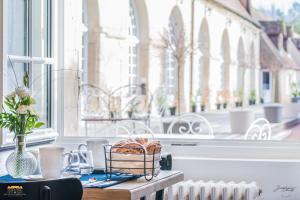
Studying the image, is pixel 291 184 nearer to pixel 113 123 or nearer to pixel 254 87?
pixel 254 87

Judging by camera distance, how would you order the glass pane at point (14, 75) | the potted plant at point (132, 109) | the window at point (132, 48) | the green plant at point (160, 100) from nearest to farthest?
the glass pane at point (14, 75)
the potted plant at point (132, 109)
the green plant at point (160, 100)
the window at point (132, 48)

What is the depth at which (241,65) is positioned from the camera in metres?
7.44

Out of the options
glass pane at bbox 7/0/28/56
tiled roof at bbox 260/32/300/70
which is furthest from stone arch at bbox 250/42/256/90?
glass pane at bbox 7/0/28/56

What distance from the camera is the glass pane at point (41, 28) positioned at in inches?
193

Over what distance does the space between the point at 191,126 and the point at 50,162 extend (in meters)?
2.70

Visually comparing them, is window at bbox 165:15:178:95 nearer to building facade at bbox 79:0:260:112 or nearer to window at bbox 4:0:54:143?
building facade at bbox 79:0:260:112

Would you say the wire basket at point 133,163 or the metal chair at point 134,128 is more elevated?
the metal chair at point 134,128

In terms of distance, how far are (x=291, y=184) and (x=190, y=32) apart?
17.1ft

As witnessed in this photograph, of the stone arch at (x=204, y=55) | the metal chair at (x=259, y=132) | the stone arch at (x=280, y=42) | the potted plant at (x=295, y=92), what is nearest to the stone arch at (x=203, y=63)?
the stone arch at (x=204, y=55)

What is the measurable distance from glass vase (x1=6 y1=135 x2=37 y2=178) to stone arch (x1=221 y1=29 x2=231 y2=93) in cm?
466

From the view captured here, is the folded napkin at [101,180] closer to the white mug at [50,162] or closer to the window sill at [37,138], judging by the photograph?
the white mug at [50,162]

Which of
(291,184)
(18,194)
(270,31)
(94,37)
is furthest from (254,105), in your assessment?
(18,194)

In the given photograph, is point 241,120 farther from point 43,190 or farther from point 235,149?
point 43,190

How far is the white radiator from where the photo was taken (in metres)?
4.60
